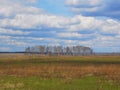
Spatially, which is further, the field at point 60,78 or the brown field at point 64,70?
the brown field at point 64,70

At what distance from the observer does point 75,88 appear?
23.2m

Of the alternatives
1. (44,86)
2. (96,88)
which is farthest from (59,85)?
(96,88)

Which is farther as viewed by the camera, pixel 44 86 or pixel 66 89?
pixel 44 86

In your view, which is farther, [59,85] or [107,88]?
[59,85]

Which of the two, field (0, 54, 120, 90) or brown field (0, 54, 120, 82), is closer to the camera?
field (0, 54, 120, 90)

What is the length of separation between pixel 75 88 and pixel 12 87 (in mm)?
4659

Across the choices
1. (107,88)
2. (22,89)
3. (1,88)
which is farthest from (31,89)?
(107,88)

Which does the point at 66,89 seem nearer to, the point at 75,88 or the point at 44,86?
the point at 75,88

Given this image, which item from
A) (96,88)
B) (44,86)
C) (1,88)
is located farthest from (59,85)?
(1,88)

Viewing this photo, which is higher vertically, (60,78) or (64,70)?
(64,70)

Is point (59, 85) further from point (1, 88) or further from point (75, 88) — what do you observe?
point (1, 88)

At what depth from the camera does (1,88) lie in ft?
74.3

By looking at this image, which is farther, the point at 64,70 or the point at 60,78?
the point at 64,70

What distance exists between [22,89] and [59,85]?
3.84m
